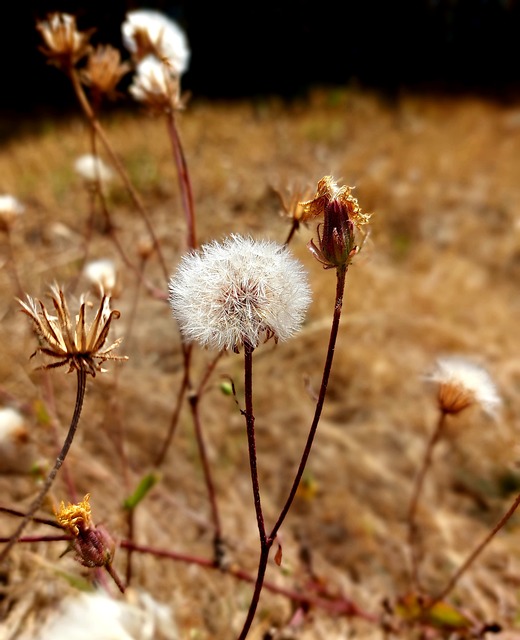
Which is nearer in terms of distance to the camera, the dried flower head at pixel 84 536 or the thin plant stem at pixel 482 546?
the dried flower head at pixel 84 536

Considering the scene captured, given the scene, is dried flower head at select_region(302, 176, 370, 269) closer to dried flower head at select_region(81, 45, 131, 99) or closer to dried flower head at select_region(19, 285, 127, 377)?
dried flower head at select_region(19, 285, 127, 377)

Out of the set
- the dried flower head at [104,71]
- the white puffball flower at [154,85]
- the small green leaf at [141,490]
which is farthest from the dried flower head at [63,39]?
the small green leaf at [141,490]

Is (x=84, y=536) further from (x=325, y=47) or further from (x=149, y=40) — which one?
(x=325, y=47)

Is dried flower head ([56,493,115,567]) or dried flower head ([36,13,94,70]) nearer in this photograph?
dried flower head ([56,493,115,567])

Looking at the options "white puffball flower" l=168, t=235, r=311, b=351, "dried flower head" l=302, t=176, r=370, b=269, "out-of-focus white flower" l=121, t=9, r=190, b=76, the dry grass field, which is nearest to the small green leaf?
the dry grass field

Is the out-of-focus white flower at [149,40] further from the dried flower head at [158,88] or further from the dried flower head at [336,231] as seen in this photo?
the dried flower head at [336,231]

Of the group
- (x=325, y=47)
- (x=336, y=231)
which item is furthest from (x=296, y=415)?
(x=325, y=47)
